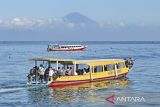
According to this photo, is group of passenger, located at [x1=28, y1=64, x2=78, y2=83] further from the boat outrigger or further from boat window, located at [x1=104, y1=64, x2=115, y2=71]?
boat window, located at [x1=104, y1=64, x2=115, y2=71]

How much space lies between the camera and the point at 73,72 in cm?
5116

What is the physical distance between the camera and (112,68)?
57.6 metres

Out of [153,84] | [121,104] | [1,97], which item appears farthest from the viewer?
[153,84]

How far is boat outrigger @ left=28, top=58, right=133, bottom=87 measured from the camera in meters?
48.3

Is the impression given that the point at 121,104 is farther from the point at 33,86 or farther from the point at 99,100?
the point at 33,86

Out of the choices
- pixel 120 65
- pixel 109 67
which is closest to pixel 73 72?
pixel 109 67

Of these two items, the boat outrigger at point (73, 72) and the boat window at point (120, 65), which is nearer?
the boat outrigger at point (73, 72)

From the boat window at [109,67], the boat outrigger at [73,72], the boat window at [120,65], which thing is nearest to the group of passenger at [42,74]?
the boat outrigger at [73,72]

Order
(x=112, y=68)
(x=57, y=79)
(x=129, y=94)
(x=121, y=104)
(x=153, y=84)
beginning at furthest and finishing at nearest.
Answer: (x=112, y=68) → (x=153, y=84) → (x=57, y=79) → (x=129, y=94) → (x=121, y=104)

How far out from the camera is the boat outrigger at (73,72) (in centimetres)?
4831

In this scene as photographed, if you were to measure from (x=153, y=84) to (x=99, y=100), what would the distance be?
579 inches

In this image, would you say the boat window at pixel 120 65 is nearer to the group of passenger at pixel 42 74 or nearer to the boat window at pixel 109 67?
the boat window at pixel 109 67

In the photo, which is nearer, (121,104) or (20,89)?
(121,104)

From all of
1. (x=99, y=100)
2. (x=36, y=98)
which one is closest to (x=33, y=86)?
(x=36, y=98)
